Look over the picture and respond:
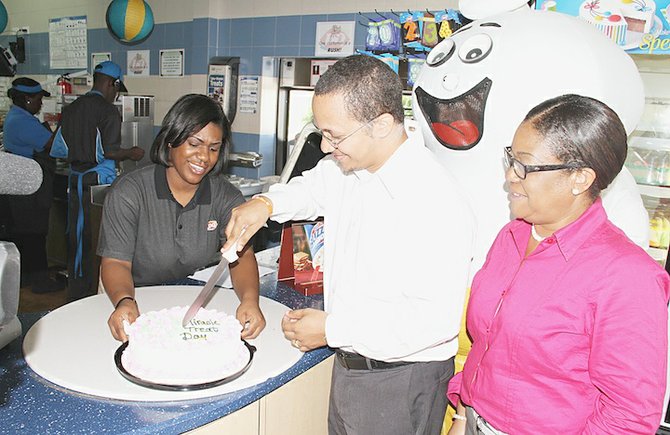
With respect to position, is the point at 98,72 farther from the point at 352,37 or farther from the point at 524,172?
the point at 524,172

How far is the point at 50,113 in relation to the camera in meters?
6.92

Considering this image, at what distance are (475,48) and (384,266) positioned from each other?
894mm

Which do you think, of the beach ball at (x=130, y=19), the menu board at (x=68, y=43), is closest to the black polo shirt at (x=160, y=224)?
the beach ball at (x=130, y=19)

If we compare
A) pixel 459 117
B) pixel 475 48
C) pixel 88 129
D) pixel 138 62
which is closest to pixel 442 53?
pixel 475 48

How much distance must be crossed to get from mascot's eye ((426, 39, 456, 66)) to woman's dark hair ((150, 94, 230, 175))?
0.78 m

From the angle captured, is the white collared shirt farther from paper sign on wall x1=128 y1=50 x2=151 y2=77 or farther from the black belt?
paper sign on wall x1=128 y1=50 x2=151 y2=77

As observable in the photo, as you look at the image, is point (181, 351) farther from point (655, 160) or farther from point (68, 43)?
point (68, 43)

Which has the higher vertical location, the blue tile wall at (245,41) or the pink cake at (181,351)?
the blue tile wall at (245,41)

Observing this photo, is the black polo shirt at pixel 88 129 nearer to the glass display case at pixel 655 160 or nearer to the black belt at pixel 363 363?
the black belt at pixel 363 363

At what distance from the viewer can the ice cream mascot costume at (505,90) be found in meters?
1.67

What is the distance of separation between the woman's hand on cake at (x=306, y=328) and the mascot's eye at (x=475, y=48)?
1000mm

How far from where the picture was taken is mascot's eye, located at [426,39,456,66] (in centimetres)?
191

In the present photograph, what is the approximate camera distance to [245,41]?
5.00m

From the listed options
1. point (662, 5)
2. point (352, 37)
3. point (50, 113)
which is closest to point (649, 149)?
point (662, 5)
